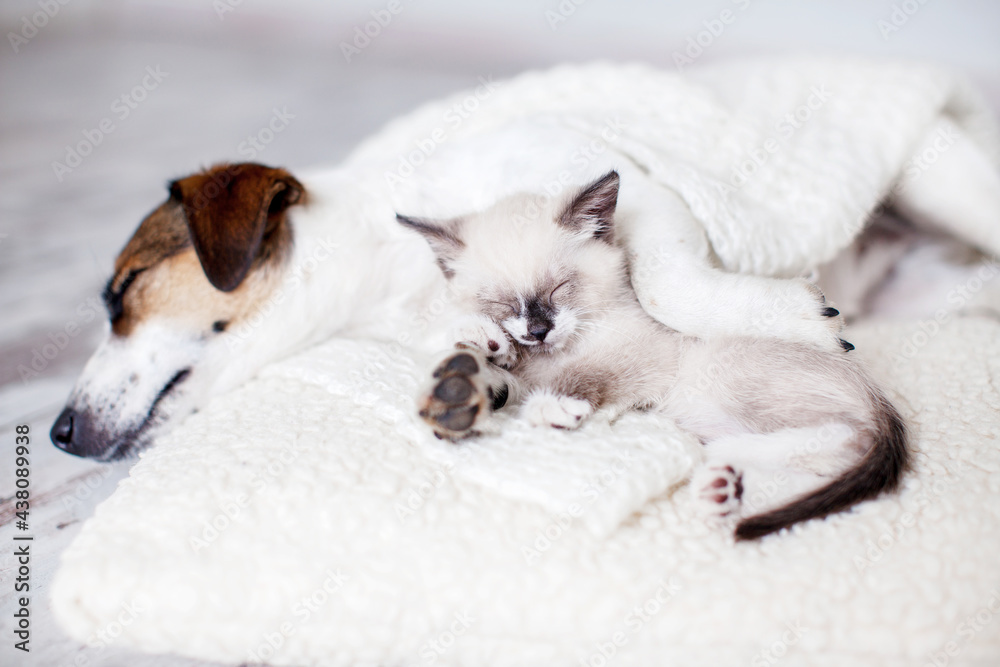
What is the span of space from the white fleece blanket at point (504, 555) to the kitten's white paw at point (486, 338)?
155 mm

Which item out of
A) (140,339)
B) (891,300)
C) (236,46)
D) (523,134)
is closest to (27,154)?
(236,46)

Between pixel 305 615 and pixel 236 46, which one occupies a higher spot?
pixel 236 46

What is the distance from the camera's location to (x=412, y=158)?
1.81 meters

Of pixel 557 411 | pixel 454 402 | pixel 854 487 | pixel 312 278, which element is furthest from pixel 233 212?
pixel 854 487

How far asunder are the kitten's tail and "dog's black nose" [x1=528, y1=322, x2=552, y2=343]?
0.47m

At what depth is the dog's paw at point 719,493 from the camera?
3.36 feet

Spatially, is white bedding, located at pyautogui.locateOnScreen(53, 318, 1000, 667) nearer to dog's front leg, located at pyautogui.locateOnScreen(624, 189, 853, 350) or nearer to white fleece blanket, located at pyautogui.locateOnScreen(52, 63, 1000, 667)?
white fleece blanket, located at pyautogui.locateOnScreen(52, 63, 1000, 667)

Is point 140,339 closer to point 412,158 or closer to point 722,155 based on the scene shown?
point 412,158

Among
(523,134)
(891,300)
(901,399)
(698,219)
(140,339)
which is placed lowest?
(891,300)

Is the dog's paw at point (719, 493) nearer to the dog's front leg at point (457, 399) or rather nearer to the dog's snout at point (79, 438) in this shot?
the dog's front leg at point (457, 399)

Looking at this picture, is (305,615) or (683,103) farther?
(683,103)

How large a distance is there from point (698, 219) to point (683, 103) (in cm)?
44

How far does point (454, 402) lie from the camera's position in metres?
1.08

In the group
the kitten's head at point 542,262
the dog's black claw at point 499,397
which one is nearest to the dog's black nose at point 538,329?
the kitten's head at point 542,262
